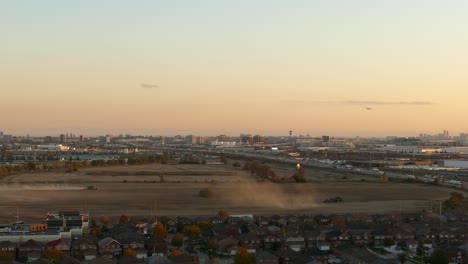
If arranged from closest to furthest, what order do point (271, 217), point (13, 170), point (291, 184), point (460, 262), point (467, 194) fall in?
point (460, 262) → point (271, 217) → point (467, 194) → point (291, 184) → point (13, 170)

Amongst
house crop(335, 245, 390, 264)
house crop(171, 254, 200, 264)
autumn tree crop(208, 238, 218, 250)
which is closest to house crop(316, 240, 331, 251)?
house crop(335, 245, 390, 264)

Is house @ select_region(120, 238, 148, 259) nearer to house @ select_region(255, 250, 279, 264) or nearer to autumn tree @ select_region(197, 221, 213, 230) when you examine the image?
autumn tree @ select_region(197, 221, 213, 230)

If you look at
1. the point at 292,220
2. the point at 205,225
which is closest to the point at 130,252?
the point at 205,225

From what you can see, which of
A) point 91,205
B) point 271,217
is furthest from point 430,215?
point 91,205

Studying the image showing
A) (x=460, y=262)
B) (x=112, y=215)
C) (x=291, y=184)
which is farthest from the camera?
(x=291, y=184)

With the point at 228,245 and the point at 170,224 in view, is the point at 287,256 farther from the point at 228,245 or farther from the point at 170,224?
the point at 170,224

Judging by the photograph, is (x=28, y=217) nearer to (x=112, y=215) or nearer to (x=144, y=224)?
(x=112, y=215)

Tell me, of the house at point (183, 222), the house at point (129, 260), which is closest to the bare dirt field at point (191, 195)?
the house at point (183, 222)
